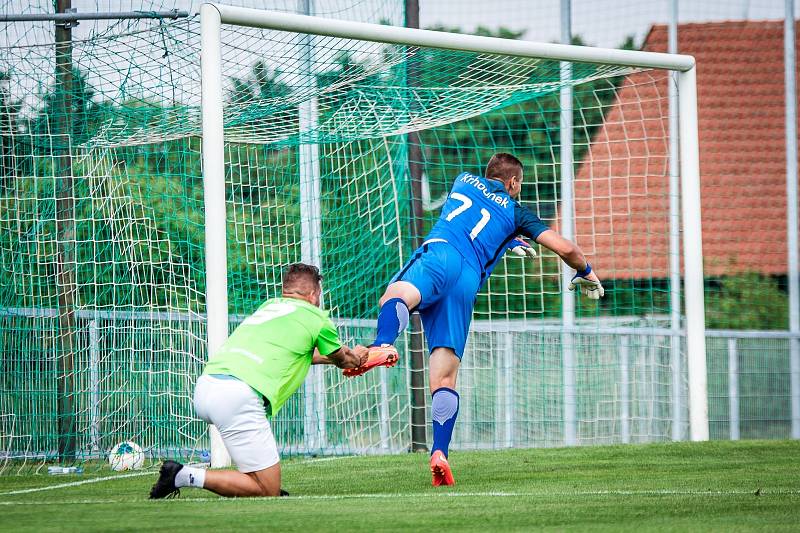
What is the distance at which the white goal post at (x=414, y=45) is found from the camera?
7.09 metres

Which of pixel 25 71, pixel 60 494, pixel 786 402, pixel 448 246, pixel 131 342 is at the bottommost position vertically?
pixel 786 402

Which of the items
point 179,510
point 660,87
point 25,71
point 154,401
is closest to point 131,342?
point 154,401

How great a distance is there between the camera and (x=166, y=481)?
5.35m

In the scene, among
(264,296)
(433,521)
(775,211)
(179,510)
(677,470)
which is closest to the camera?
(433,521)

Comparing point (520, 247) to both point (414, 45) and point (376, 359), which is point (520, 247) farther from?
point (414, 45)

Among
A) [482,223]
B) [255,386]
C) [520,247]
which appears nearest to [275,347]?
[255,386]

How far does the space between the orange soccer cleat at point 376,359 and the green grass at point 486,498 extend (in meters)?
0.62

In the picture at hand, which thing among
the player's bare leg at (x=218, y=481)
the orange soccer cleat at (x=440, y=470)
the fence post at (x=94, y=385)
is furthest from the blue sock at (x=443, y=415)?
the fence post at (x=94, y=385)

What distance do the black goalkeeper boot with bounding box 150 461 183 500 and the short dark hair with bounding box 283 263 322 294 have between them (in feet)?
3.33

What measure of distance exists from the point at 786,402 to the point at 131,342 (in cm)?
855

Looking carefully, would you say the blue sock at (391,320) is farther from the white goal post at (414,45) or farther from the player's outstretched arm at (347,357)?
the white goal post at (414,45)

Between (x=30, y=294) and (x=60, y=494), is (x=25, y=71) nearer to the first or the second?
(x=30, y=294)

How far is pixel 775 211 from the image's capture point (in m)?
15.4

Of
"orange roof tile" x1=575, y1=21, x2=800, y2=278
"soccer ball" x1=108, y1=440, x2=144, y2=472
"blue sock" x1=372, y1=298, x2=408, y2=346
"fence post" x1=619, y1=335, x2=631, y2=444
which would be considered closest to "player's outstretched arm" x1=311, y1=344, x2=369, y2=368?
"blue sock" x1=372, y1=298, x2=408, y2=346
